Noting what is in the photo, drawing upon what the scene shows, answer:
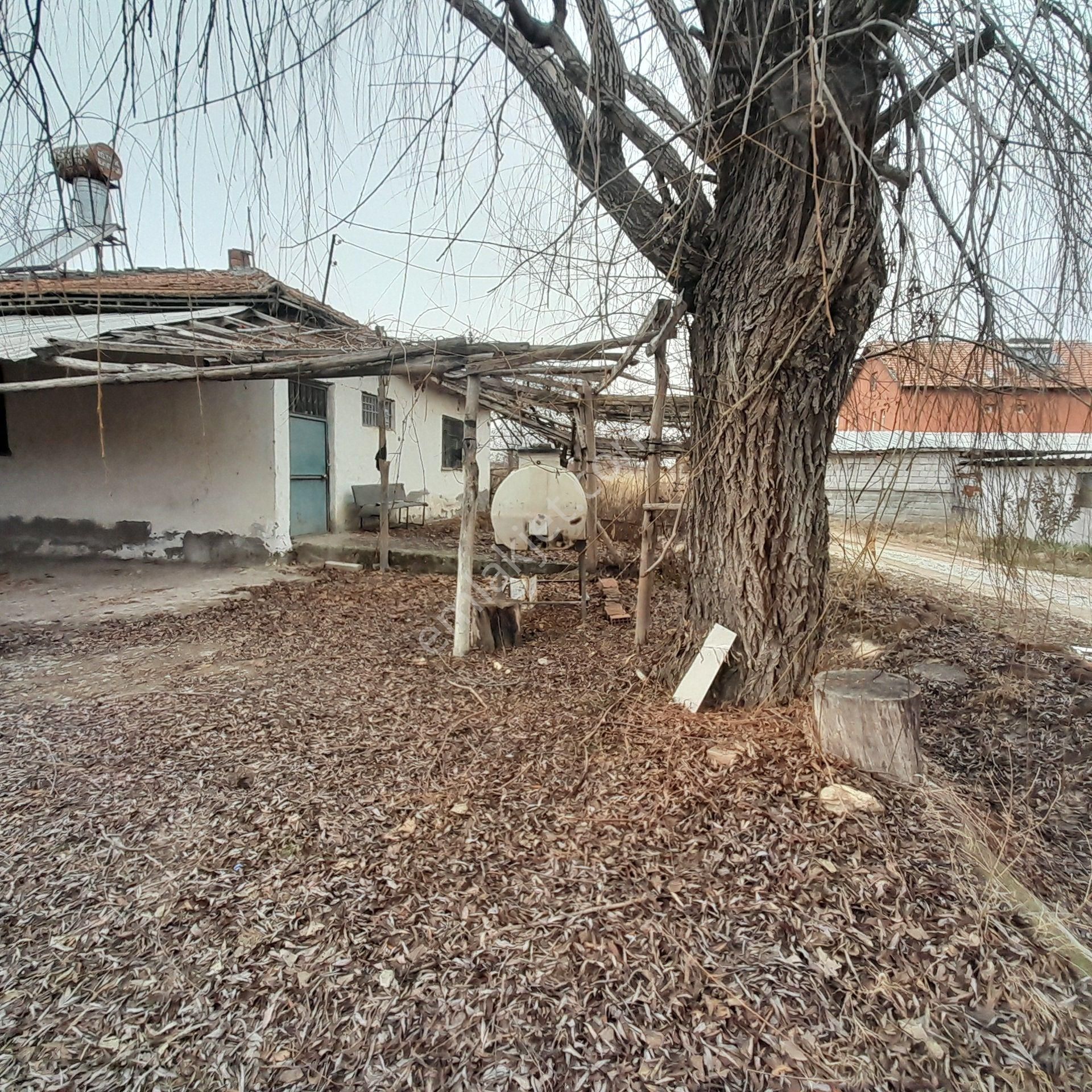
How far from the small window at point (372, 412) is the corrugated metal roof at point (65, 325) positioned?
8.64 ft

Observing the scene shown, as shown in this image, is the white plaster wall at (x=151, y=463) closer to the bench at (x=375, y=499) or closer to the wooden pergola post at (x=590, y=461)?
the bench at (x=375, y=499)

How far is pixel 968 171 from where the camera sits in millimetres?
1853

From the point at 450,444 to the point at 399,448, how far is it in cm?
539

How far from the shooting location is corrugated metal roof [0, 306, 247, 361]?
18.1 ft

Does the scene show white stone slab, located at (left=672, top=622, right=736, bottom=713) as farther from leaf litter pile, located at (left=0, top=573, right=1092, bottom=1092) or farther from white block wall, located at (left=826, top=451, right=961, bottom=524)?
white block wall, located at (left=826, top=451, right=961, bottom=524)

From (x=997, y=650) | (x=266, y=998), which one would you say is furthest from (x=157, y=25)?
(x=997, y=650)

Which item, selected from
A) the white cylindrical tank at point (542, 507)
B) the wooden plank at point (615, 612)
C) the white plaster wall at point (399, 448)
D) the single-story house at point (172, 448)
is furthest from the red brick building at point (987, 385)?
the single-story house at point (172, 448)

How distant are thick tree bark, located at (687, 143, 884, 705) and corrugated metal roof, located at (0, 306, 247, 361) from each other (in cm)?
514

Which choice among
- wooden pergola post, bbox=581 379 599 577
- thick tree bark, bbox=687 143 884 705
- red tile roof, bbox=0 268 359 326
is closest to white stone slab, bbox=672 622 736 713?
thick tree bark, bbox=687 143 884 705

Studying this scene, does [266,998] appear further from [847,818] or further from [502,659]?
[502,659]

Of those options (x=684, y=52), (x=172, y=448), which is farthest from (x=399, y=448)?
(x=684, y=52)

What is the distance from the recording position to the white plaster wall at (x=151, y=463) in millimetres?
7641

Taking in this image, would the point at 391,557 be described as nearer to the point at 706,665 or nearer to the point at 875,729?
the point at 706,665

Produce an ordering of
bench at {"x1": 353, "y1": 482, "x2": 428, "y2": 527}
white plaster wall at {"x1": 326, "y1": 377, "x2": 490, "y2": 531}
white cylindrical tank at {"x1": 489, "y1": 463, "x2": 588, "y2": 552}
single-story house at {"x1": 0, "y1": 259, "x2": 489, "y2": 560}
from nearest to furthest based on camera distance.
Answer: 1. white cylindrical tank at {"x1": 489, "y1": 463, "x2": 588, "y2": 552}
2. single-story house at {"x1": 0, "y1": 259, "x2": 489, "y2": 560}
3. white plaster wall at {"x1": 326, "y1": 377, "x2": 490, "y2": 531}
4. bench at {"x1": 353, "y1": 482, "x2": 428, "y2": 527}
